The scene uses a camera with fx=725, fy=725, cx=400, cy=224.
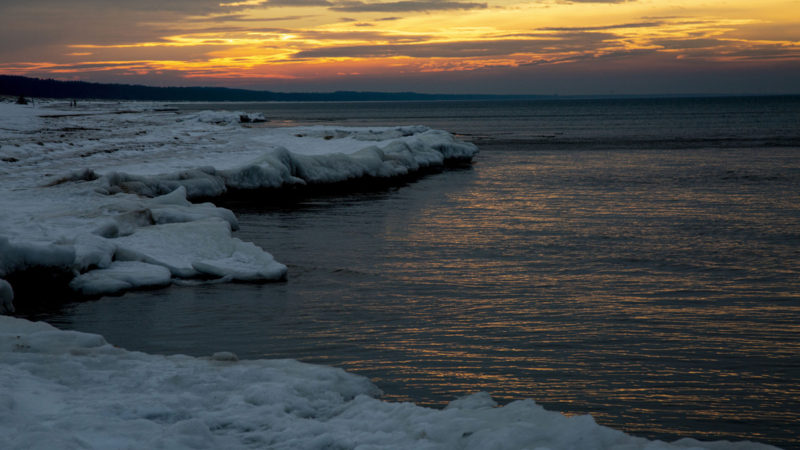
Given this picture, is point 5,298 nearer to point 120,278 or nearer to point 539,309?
point 120,278

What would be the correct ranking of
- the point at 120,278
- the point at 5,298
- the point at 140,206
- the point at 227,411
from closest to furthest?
the point at 227,411, the point at 5,298, the point at 120,278, the point at 140,206

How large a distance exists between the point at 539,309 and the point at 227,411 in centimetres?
552

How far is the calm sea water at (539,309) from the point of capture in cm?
746

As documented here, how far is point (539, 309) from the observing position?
1041 centimetres

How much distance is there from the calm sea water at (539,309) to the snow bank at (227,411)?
1.10 metres

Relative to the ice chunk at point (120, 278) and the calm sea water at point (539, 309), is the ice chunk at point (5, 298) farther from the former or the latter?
the ice chunk at point (120, 278)

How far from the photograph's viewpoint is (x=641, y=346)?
8.78 m

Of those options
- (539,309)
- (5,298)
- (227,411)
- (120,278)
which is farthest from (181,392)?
(120,278)

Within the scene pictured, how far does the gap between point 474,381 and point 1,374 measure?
4495 mm

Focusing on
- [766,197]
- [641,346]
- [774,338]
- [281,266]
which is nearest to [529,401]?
[641,346]

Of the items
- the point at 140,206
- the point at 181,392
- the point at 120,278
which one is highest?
the point at 140,206

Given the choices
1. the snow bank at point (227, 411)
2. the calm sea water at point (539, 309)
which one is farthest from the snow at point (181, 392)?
the calm sea water at point (539, 309)

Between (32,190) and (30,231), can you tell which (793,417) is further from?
(32,190)

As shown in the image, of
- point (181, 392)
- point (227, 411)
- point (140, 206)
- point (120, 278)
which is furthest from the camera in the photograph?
point (140, 206)
